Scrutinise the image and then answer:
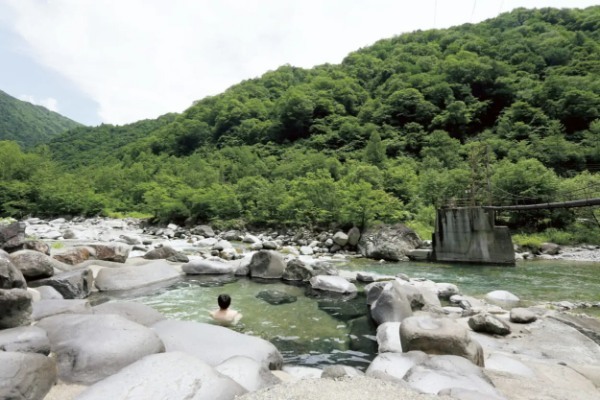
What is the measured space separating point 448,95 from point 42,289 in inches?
2301

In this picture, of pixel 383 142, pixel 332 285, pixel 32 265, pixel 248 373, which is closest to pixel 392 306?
pixel 332 285

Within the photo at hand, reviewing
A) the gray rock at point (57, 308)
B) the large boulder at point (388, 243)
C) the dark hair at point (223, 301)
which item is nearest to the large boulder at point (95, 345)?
the gray rock at point (57, 308)

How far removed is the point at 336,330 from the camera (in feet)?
20.3

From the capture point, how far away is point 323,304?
782cm

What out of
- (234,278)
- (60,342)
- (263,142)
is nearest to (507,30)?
(263,142)

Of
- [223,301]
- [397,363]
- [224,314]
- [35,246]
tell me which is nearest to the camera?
[397,363]

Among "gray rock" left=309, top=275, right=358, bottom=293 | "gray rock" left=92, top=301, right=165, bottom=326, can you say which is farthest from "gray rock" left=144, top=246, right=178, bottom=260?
"gray rock" left=92, top=301, right=165, bottom=326

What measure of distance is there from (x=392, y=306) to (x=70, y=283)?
6636 millimetres

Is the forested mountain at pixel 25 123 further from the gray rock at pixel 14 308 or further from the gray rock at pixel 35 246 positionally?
the gray rock at pixel 14 308

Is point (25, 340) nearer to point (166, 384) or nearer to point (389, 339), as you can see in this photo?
point (166, 384)

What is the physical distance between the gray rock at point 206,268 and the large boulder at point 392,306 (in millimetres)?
5697

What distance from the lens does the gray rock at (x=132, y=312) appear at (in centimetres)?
504

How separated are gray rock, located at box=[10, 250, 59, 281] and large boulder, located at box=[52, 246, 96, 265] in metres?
2.02

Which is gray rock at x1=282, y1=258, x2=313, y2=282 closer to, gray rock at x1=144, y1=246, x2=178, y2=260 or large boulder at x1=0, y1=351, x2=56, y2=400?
gray rock at x1=144, y1=246, x2=178, y2=260
